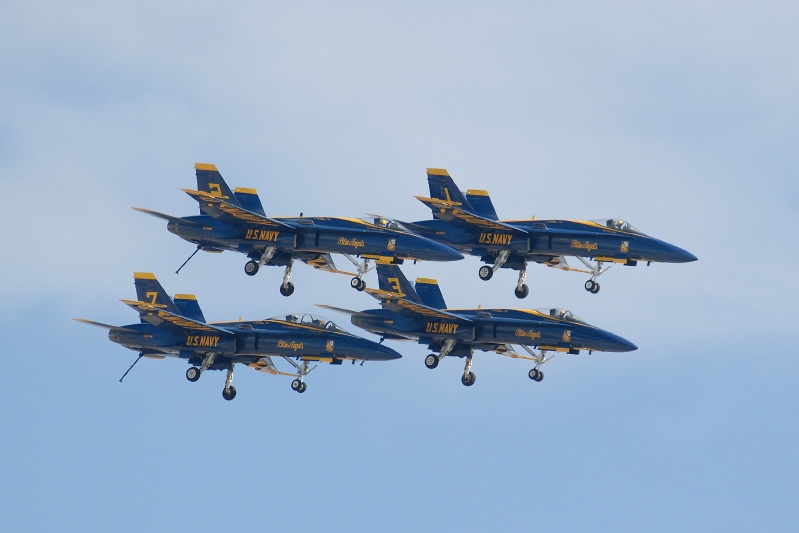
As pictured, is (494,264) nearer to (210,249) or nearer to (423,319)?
(423,319)

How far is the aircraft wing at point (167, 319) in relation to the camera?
417 ft

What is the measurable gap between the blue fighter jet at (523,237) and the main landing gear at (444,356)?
4014 millimetres

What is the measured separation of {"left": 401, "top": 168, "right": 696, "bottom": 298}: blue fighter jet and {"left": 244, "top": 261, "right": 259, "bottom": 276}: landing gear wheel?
320 inches

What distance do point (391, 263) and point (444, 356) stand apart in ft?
18.7

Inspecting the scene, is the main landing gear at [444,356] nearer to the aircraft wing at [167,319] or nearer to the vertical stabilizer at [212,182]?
the aircraft wing at [167,319]

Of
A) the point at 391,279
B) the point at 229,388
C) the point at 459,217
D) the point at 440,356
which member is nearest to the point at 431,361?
the point at 440,356

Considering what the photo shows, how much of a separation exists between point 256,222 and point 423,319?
10035 millimetres

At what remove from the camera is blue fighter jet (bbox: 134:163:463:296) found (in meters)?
127

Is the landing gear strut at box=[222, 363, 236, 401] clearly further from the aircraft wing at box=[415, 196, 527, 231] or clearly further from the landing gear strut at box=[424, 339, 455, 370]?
the aircraft wing at box=[415, 196, 527, 231]

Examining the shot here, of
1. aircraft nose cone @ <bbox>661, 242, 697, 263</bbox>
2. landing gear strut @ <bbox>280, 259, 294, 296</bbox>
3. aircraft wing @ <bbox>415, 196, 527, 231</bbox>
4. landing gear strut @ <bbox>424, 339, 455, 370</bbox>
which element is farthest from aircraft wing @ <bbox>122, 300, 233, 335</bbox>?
aircraft nose cone @ <bbox>661, 242, 697, 263</bbox>

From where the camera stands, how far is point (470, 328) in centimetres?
12838

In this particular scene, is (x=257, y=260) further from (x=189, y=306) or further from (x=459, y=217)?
(x=459, y=217)

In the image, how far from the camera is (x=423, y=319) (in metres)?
129

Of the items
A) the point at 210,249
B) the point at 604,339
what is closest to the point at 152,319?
the point at 210,249
